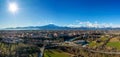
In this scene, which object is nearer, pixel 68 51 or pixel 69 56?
pixel 69 56

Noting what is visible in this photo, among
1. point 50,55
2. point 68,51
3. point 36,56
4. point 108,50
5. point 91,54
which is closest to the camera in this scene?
point 36,56

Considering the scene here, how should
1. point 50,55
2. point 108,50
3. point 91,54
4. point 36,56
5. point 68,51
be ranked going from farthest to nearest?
point 108,50
point 68,51
point 91,54
point 50,55
point 36,56

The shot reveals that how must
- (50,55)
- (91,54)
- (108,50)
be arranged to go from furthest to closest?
1. (108,50)
2. (91,54)
3. (50,55)

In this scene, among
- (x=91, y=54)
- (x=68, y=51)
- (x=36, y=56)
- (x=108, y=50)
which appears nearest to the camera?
(x=36, y=56)

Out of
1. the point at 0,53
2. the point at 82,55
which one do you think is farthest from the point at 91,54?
the point at 0,53

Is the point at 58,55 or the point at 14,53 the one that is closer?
the point at 14,53

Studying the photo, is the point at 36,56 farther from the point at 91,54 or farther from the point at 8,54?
the point at 91,54

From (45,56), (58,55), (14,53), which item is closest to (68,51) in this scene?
(58,55)

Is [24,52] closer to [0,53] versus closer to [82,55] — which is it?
[0,53]

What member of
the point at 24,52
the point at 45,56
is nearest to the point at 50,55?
the point at 45,56
